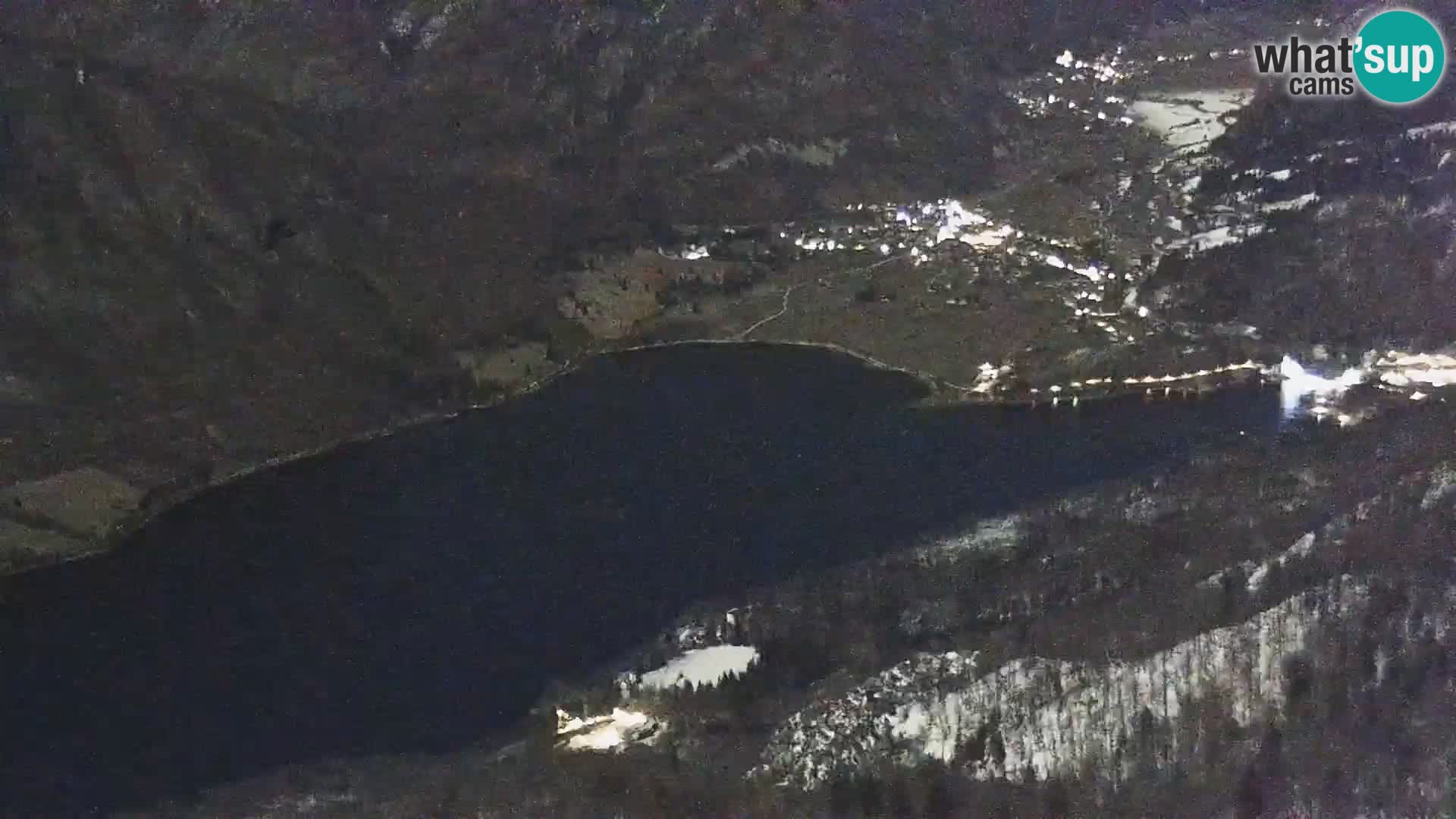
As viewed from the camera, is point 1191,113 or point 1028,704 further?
point 1191,113

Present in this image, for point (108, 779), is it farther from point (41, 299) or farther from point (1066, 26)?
point (1066, 26)

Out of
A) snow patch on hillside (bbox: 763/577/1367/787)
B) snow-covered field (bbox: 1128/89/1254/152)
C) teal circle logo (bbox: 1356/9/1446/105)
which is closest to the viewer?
snow patch on hillside (bbox: 763/577/1367/787)

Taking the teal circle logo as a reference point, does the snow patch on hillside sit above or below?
below

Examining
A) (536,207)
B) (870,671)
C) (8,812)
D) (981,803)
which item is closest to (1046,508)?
(870,671)

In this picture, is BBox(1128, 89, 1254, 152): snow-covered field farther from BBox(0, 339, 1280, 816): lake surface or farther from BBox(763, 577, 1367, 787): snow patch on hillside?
BBox(763, 577, 1367, 787): snow patch on hillside

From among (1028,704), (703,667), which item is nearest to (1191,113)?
(1028,704)

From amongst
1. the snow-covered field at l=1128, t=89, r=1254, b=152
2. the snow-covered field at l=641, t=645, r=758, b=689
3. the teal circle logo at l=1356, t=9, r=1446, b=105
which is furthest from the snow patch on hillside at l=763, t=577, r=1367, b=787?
the teal circle logo at l=1356, t=9, r=1446, b=105

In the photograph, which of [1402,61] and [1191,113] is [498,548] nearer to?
[1191,113]
